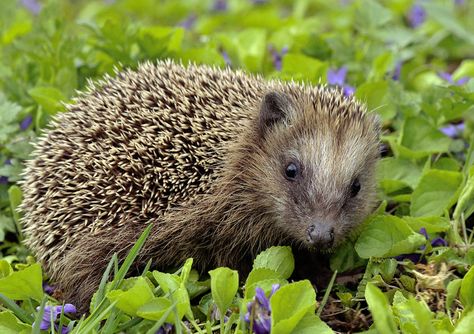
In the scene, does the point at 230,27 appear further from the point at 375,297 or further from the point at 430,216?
the point at 375,297

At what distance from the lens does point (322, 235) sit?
4223mm

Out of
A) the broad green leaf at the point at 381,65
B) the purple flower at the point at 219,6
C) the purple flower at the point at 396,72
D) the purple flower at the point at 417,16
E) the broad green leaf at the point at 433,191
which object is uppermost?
the purple flower at the point at 219,6

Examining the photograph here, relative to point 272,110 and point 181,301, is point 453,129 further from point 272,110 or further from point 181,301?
point 181,301

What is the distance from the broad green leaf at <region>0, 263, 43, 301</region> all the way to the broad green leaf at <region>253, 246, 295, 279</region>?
1.13 metres

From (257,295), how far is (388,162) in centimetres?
191

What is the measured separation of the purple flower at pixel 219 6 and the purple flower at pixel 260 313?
640cm

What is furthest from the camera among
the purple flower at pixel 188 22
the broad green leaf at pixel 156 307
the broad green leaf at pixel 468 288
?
the purple flower at pixel 188 22

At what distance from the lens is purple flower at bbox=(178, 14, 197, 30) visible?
906cm

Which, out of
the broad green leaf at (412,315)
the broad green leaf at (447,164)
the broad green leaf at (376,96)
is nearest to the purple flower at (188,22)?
the broad green leaf at (376,96)

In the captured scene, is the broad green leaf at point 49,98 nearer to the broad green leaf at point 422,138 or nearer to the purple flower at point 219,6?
the broad green leaf at point 422,138

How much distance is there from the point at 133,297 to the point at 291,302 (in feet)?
2.45

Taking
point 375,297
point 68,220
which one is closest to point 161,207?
point 68,220

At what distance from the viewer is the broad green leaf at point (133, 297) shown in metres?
3.74

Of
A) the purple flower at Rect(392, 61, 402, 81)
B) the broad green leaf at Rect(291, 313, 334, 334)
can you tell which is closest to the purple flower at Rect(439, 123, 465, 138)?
the purple flower at Rect(392, 61, 402, 81)
